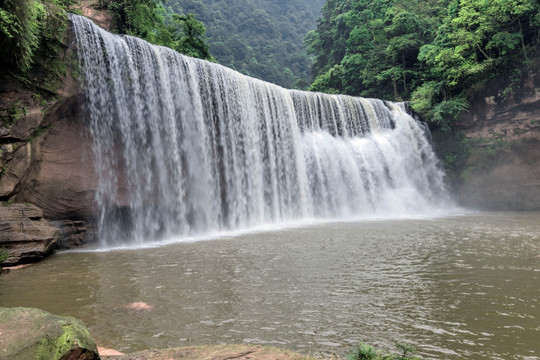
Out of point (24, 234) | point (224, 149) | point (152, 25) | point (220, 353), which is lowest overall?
point (220, 353)

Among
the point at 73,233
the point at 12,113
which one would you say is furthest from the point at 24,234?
the point at 12,113

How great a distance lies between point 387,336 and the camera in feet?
10.3

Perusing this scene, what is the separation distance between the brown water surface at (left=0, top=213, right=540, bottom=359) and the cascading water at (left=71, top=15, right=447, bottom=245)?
4360 millimetres

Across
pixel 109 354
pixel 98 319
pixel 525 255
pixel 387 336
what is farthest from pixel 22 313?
pixel 525 255

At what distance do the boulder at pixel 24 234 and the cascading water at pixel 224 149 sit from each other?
7.43ft

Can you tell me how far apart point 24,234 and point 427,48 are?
78.2ft

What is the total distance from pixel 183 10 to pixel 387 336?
204ft

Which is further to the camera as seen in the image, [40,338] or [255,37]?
[255,37]

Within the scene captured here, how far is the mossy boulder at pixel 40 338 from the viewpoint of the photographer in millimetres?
2148

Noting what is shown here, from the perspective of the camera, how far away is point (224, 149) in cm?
1399

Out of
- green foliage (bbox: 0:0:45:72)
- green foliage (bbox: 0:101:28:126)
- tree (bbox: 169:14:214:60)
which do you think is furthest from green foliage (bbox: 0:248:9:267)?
tree (bbox: 169:14:214:60)

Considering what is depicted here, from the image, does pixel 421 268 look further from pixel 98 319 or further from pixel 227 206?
pixel 227 206

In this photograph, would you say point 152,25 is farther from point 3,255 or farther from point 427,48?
point 427,48

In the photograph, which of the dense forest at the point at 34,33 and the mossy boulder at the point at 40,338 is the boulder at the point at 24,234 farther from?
the mossy boulder at the point at 40,338
